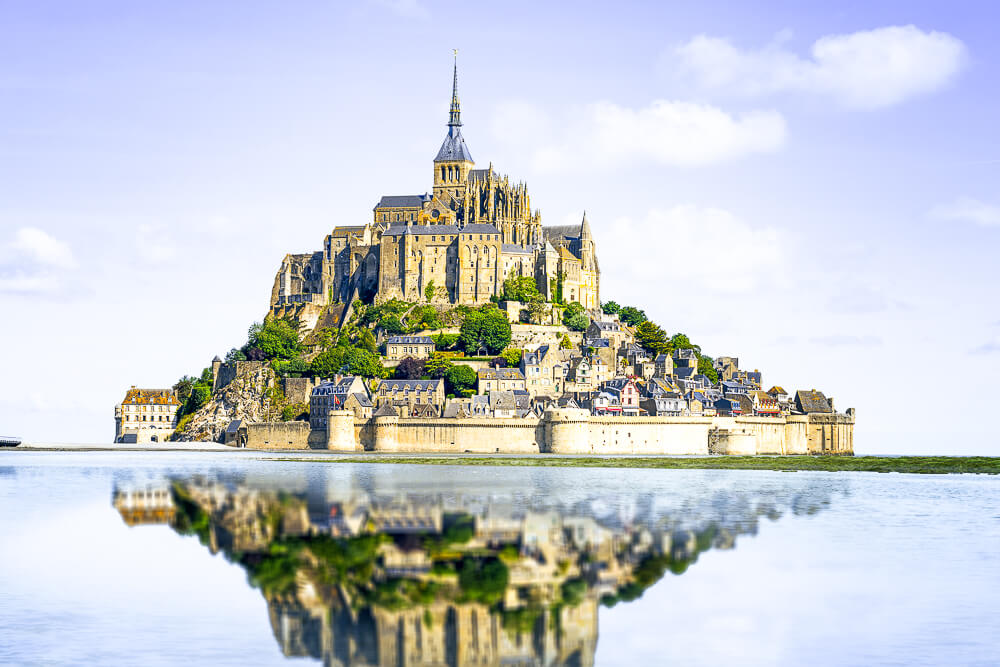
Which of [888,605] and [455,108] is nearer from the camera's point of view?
[888,605]

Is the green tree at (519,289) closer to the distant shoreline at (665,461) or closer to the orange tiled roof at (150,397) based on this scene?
the distant shoreline at (665,461)

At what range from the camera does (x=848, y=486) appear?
52.9 metres

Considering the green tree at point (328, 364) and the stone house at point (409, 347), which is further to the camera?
the stone house at point (409, 347)

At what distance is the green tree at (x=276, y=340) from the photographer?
90438 mm

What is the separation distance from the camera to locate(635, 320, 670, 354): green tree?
96188 millimetres

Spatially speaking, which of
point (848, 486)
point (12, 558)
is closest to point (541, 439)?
point (848, 486)

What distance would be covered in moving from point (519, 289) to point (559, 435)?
21193 mm

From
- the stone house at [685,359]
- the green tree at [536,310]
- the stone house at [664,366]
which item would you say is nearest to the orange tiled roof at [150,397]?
the green tree at [536,310]

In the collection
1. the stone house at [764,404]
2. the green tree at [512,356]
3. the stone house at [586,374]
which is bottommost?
the stone house at [764,404]

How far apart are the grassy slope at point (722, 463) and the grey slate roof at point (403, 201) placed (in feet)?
113

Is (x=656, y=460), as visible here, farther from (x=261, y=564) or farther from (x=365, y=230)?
(x=261, y=564)

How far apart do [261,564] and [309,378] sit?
6291 centimetres

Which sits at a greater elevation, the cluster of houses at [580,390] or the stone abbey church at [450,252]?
the stone abbey church at [450,252]

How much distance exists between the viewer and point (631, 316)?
334ft
